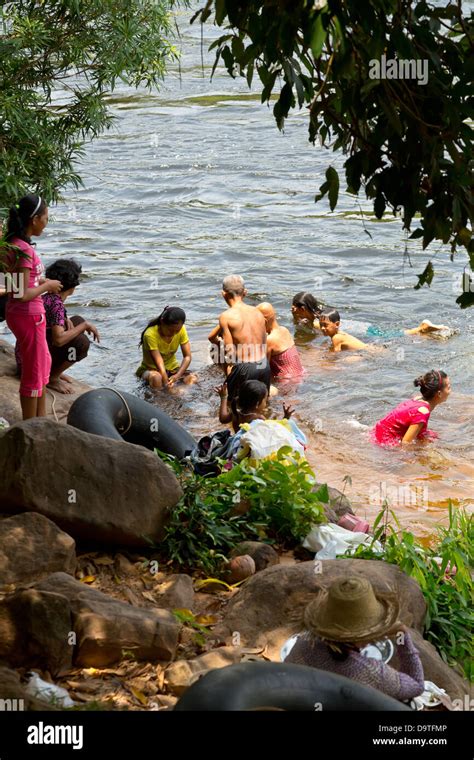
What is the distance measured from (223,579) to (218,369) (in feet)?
19.7

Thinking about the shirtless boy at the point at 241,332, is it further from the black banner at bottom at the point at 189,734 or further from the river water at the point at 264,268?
the black banner at bottom at the point at 189,734

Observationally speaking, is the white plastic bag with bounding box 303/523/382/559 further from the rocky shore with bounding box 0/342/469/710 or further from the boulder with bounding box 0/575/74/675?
the boulder with bounding box 0/575/74/675

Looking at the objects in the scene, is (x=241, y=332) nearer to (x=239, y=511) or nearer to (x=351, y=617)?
(x=239, y=511)

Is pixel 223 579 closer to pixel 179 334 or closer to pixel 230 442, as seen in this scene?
pixel 230 442

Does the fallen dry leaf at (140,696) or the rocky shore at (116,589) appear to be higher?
the rocky shore at (116,589)

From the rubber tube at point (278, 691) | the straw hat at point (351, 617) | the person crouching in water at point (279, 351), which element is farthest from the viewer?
the person crouching in water at point (279, 351)

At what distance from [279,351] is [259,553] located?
18.1ft

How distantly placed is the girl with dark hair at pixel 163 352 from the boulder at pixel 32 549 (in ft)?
17.8

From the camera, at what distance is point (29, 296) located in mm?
7082

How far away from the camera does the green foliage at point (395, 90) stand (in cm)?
341

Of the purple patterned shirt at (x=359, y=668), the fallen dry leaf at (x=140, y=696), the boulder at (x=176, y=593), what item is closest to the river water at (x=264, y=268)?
the boulder at (x=176, y=593)

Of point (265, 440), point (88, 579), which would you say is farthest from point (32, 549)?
point (265, 440)

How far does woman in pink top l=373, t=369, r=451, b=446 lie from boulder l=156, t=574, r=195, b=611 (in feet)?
13.9

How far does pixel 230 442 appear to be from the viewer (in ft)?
23.5
